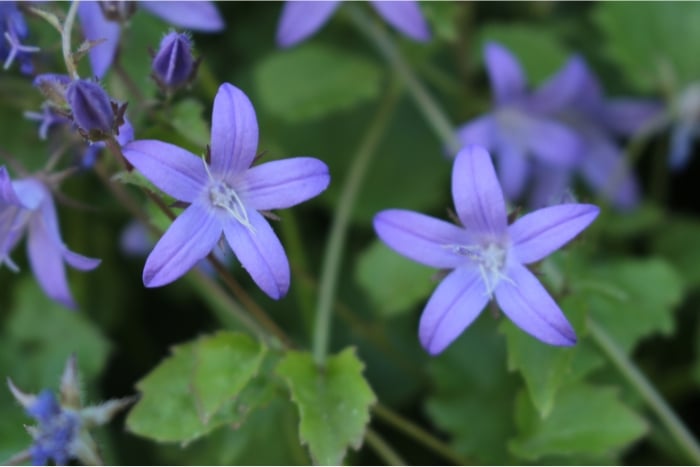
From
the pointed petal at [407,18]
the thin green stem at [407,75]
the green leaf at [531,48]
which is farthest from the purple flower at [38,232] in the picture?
the green leaf at [531,48]

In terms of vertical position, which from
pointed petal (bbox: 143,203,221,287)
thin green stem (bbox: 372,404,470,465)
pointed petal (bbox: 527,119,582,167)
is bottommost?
thin green stem (bbox: 372,404,470,465)

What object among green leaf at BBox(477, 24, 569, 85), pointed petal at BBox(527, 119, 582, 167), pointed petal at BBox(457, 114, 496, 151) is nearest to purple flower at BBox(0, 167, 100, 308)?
pointed petal at BBox(457, 114, 496, 151)

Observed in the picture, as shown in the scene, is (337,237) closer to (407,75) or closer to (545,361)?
(407,75)

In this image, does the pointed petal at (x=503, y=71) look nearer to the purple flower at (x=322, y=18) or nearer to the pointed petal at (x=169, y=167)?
the purple flower at (x=322, y=18)

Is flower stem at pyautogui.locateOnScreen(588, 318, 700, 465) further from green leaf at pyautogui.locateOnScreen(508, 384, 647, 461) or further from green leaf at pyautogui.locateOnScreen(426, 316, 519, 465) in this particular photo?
green leaf at pyautogui.locateOnScreen(426, 316, 519, 465)

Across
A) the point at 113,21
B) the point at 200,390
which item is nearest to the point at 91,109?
the point at 113,21

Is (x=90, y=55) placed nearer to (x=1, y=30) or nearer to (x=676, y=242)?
(x=1, y=30)

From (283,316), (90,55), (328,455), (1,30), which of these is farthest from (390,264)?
(1,30)
